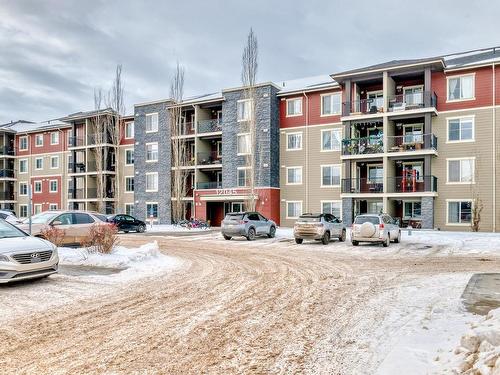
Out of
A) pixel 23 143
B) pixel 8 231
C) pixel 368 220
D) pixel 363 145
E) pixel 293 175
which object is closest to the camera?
pixel 8 231

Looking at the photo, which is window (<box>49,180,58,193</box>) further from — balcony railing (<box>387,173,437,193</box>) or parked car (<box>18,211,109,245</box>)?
balcony railing (<box>387,173,437,193</box>)

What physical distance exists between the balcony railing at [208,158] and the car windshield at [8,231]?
3104 cm

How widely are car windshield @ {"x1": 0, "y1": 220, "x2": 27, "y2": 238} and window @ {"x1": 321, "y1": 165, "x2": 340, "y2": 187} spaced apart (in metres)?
28.8

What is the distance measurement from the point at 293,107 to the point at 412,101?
10658mm

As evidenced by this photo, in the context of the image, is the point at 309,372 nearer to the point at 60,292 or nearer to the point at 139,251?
the point at 60,292

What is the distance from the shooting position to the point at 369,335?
608 cm

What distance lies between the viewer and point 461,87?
104 feet

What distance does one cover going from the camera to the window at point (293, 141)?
125ft

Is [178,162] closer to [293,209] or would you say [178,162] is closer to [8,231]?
[293,209]

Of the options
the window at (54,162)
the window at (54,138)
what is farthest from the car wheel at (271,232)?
the window at (54,138)

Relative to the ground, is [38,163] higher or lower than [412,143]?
lower

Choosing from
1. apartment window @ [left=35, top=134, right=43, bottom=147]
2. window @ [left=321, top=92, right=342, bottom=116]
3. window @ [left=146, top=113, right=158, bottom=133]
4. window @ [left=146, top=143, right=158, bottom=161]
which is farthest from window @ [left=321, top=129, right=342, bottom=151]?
apartment window @ [left=35, top=134, right=43, bottom=147]

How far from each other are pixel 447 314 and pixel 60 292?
25.3 feet

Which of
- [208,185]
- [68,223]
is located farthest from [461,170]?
[68,223]
